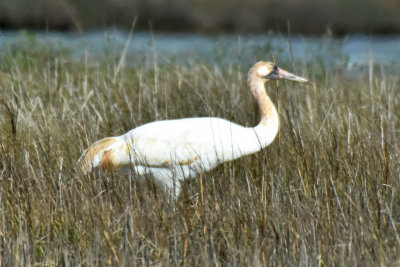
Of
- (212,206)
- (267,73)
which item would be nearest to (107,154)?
(212,206)

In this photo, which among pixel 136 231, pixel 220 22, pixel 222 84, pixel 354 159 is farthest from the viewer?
pixel 220 22

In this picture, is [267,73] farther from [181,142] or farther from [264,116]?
[181,142]

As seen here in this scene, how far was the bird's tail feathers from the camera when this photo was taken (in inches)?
163

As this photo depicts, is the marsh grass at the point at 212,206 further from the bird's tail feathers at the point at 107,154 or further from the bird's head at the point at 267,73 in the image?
the bird's head at the point at 267,73

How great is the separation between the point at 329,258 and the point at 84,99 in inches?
106

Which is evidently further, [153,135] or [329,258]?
[153,135]

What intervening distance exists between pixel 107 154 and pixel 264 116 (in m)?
0.97

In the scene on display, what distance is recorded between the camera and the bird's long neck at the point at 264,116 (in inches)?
173

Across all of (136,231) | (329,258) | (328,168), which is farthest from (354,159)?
(136,231)

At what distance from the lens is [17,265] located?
3.01 meters

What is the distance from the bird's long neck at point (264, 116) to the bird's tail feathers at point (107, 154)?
0.77m

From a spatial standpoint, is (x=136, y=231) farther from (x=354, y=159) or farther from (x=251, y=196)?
(x=354, y=159)

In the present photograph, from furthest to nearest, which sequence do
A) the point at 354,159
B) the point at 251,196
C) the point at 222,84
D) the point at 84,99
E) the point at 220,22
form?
the point at 220,22, the point at 222,84, the point at 84,99, the point at 354,159, the point at 251,196

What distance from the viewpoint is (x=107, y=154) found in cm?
424
